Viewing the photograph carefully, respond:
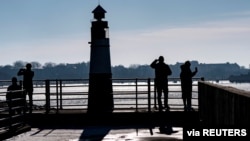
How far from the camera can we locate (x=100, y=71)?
18.6m

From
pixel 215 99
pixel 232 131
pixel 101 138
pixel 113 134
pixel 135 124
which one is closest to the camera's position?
pixel 232 131

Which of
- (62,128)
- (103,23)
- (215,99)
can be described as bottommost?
(62,128)

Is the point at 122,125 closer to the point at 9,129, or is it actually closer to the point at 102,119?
the point at 102,119

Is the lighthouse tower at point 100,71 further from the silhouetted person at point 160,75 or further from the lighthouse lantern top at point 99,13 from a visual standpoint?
the silhouetted person at point 160,75

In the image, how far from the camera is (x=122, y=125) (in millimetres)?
15906

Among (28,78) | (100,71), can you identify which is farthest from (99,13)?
(28,78)

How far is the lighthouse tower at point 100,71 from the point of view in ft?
60.4

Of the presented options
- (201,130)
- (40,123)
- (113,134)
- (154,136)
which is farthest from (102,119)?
(201,130)

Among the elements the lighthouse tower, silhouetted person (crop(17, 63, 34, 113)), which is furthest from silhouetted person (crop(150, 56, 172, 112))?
silhouetted person (crop(17, 63, 34, 113))

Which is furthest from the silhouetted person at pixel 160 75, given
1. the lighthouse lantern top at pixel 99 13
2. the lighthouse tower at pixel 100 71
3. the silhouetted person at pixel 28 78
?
the silhouetted person at pixel 28 78

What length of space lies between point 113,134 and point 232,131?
6.64m

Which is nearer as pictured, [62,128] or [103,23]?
[62,128]

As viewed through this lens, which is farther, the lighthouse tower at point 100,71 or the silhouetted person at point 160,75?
the lighthouse tower at point 100,71

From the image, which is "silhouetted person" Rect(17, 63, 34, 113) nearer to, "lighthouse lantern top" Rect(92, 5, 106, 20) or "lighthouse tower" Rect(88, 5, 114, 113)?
"lighthouse tower" Rect(88, 5, 114, 113)
